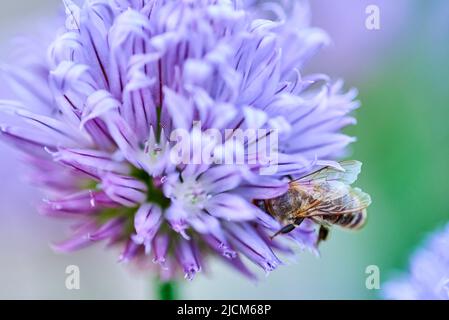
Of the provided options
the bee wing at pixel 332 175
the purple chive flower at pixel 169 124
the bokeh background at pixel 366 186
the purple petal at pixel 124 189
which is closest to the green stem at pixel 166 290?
the purple chive flower at pixel 169 124

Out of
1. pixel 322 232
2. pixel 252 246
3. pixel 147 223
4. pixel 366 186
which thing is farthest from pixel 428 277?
pixel 366 186

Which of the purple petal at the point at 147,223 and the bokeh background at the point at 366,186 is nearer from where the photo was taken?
the purple petal at the point at 147,223

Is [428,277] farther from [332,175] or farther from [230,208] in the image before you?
[230,208]

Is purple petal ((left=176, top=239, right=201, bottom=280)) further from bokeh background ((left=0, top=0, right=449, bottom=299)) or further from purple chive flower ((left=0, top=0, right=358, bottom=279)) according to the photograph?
bokeh background ((left=0, top=0, right=449, bottom=299))

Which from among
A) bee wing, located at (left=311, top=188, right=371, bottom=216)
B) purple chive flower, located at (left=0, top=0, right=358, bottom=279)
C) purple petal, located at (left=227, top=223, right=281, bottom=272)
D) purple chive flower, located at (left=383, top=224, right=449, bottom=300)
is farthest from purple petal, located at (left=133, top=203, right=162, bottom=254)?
purple chive flower, located at (left=383, top=224, right=449, bottom=300)

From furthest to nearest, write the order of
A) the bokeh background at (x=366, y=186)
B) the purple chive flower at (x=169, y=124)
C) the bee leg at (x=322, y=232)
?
the bokeh background at (x=366, y=186)
the bee leg at (x=322, y=232)
the purple chive flower at (x=169, y=124)

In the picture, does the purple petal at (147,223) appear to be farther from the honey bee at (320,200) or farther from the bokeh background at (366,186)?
the bokeh background at (366,186)
